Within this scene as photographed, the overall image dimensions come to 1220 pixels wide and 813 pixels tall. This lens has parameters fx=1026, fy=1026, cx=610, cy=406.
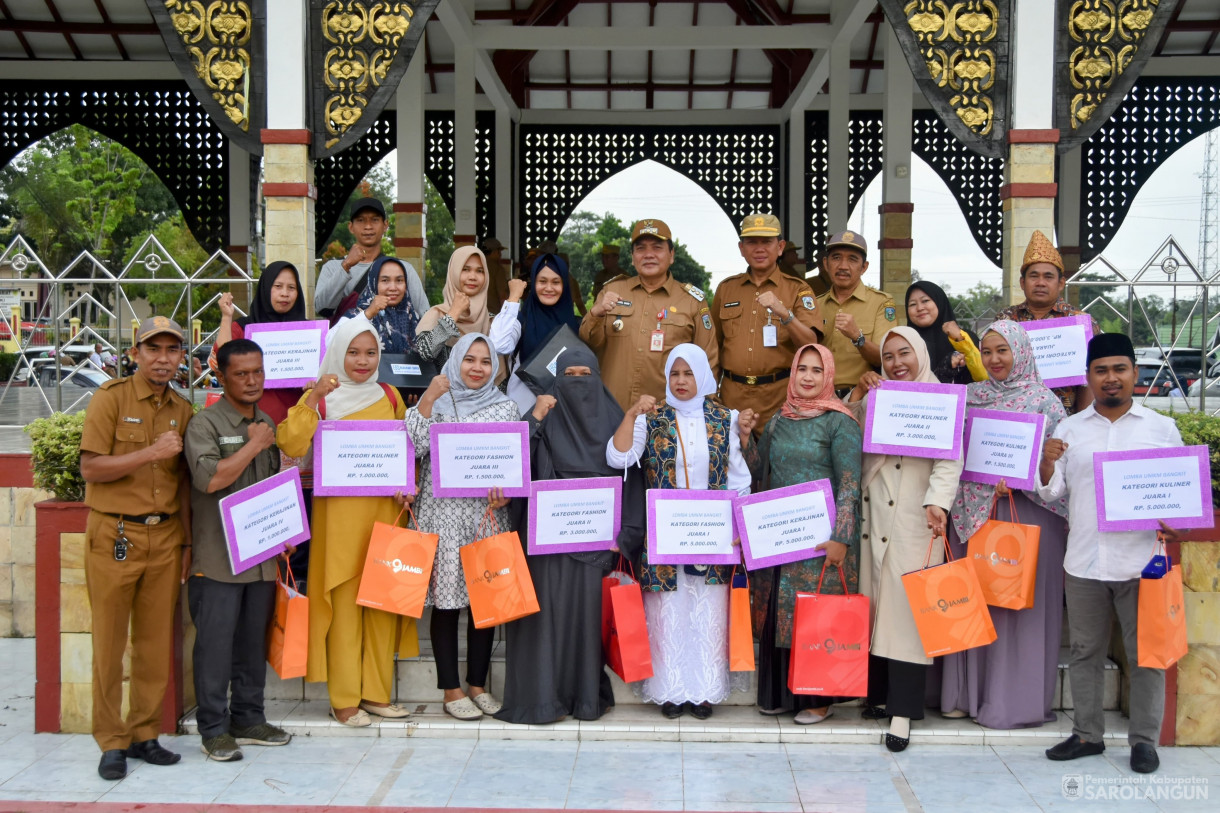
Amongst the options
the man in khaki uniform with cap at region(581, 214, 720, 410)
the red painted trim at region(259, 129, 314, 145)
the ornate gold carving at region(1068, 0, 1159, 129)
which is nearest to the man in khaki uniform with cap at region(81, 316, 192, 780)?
the man in khaki uniform with cap at region(581, 214, 720, 410)

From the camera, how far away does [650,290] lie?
195 inches

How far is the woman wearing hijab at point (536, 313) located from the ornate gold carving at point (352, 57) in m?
1.63

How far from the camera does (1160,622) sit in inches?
145

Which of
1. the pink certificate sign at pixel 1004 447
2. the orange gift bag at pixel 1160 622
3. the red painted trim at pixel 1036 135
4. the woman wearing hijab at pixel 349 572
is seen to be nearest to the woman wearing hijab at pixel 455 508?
the woman wearing hijab at pixel 349 572

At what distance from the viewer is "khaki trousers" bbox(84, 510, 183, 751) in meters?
3.68

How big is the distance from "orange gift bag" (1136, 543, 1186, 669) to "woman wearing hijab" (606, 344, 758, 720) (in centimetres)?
151

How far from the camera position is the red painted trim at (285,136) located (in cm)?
571

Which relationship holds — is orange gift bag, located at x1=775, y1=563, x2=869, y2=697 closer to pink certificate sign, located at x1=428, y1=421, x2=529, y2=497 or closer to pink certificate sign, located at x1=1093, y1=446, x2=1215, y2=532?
pink certificate sign, located at x1=1093, y1=446, x2=1215, y2=532

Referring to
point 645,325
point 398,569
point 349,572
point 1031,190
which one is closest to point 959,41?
point 1031,190

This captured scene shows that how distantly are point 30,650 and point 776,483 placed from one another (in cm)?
419

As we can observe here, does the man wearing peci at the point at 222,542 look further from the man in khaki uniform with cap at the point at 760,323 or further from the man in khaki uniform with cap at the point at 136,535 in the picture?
the man in khaki uniform with cap at the point at 760,323

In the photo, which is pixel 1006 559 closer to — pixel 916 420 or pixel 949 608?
pixel 949 608

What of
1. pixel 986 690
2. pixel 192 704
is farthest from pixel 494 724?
pixel 986 690

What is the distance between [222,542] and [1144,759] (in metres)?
3.52
